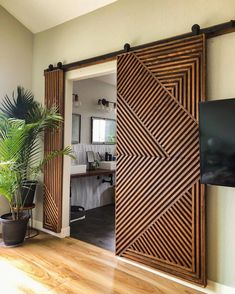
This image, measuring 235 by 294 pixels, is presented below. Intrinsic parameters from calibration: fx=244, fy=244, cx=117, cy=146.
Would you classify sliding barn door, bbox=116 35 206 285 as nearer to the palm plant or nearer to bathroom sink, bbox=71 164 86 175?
the palm plant

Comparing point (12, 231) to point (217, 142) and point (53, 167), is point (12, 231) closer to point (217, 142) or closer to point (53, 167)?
point (53, 167)

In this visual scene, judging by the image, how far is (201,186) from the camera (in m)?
2.43

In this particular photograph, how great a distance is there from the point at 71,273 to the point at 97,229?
145 cm

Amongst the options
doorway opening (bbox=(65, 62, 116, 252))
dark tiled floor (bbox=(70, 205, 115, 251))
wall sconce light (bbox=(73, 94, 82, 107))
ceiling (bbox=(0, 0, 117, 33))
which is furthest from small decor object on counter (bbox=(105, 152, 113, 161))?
ceiling (bbox=(0, 0, 117, 33))

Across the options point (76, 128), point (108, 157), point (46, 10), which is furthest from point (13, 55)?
point (108, 157)

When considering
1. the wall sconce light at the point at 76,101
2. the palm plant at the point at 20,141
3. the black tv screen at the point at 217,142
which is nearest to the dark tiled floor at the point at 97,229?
the palm plant at the point at 20,141

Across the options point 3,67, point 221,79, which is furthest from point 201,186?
point 3,67

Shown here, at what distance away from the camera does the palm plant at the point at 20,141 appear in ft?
10.6

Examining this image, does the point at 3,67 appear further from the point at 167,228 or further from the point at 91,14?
the point at 167,228

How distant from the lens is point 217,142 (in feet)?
7.32

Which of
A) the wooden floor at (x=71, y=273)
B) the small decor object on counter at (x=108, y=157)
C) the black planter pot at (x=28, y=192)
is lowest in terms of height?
the wooden floor at (x=71, y=273)

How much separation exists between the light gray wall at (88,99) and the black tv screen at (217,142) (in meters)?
3.34

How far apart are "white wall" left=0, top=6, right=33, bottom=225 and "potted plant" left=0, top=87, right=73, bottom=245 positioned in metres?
0.21

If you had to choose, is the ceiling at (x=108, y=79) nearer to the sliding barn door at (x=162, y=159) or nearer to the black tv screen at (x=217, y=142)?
the sliding barn door at (x=162, y=159)
